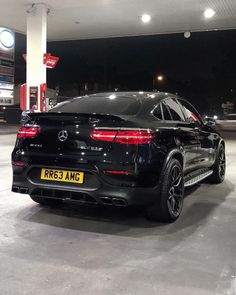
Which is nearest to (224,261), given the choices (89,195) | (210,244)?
(210,244)

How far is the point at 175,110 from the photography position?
539 centimetres

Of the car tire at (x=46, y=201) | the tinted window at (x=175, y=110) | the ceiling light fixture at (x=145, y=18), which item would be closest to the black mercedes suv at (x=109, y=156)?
the tinted window at (x=175, y=110)

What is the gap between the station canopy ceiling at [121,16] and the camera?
44.6 ft

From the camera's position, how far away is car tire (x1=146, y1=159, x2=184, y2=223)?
4420 mm

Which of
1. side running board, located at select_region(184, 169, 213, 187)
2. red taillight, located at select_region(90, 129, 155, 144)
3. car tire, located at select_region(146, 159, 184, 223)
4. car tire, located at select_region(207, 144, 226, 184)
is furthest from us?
car tire, located at select_region(207, 144, 226, 184)

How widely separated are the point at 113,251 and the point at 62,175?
1.03 m

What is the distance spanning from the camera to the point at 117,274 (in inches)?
128

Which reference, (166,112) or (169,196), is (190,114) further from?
(169,196)

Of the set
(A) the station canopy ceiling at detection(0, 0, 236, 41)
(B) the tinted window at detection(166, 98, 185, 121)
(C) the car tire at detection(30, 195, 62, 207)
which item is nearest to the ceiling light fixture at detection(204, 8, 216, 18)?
(A) the station canopy ceiling at detection(0, 0, 236, 41)

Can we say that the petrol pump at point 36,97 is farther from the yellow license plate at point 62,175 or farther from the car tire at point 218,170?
the yellow license plate at point 62,175

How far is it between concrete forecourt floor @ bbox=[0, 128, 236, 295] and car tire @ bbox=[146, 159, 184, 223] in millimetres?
100

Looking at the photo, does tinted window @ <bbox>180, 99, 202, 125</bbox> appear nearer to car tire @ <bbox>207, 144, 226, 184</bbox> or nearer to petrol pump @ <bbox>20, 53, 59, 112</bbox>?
car tire @ <bbox>207, 144, 226, 184</bbox>

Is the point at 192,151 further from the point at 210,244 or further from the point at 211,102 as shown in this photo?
the point at 211,102

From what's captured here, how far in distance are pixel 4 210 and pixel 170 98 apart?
2.49 metres
